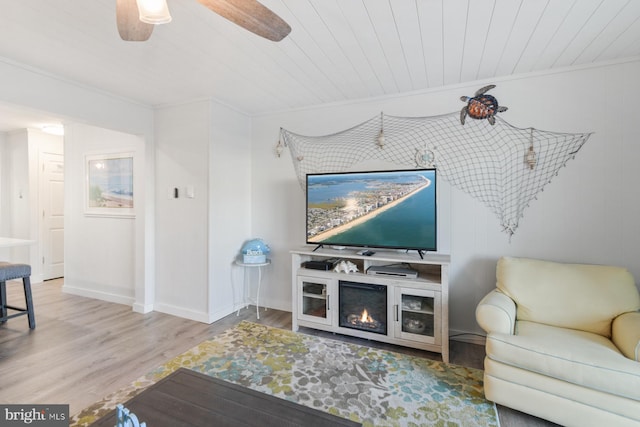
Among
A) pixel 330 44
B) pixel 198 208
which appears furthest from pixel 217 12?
pixel 198 208

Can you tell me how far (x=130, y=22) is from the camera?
137cm

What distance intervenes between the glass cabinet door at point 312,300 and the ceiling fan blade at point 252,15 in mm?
2114

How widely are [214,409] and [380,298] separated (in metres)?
1.71

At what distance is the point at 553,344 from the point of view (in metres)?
1.72

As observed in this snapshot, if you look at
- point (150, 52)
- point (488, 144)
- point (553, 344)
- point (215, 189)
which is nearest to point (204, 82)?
point (150, 52)

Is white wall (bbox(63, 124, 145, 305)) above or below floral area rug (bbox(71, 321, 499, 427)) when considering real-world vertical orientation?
above

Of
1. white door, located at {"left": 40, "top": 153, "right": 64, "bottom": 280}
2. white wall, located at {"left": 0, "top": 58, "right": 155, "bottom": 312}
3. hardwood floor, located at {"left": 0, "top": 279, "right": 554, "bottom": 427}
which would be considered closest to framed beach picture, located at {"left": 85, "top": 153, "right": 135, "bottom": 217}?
white wall, located at {"left": 0, "top": 58, "right": 155, "bottom": 312}

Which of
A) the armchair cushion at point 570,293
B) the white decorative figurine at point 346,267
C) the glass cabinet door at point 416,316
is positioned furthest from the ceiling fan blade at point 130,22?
the armchair cushion at point 570,293

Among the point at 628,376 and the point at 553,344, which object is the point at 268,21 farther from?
the point at 628,376

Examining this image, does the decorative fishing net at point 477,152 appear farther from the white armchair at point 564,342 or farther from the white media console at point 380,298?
the white media console at point 380,298

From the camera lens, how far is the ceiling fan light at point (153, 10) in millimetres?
1178

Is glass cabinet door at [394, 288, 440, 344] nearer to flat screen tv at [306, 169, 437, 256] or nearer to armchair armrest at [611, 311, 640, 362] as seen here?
flat screen tv at [306, 169, 437, 256]

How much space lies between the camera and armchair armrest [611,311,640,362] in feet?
5.38

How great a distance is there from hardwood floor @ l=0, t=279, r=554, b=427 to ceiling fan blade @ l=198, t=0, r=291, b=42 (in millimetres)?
2349
